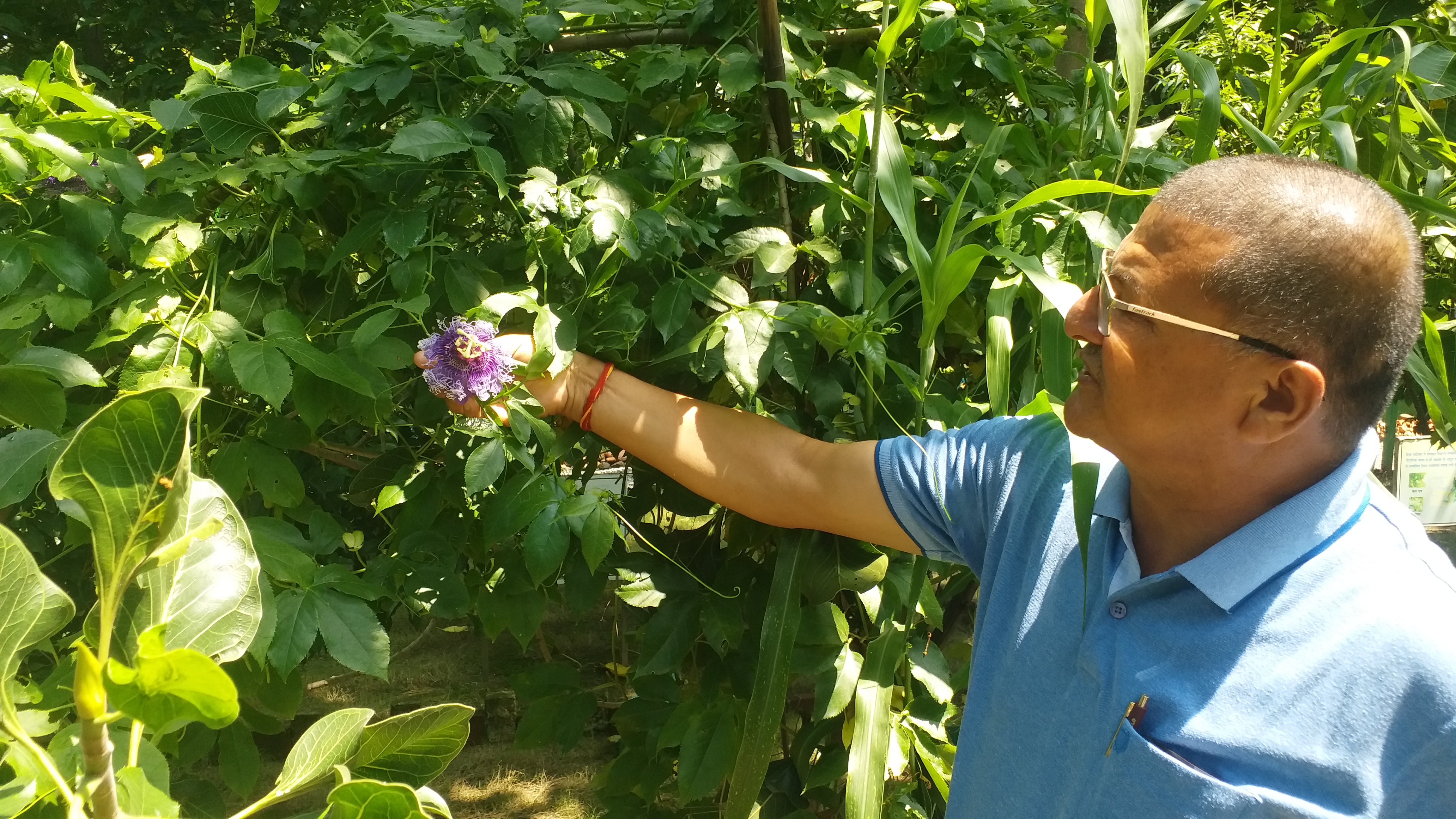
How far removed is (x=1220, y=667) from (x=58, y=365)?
1.12 meters

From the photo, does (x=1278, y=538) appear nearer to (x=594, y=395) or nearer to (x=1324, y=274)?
(x=1324, y=274)

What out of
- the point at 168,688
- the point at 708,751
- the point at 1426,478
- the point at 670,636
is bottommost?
the point at 1426,478

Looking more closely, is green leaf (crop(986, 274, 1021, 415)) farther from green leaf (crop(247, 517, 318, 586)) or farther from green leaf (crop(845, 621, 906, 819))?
green leaf (crop(247, 517, 318, 586))

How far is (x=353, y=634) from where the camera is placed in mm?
1113

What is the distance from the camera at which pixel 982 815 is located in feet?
3.79

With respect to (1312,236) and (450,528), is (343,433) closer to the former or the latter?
(450,528)

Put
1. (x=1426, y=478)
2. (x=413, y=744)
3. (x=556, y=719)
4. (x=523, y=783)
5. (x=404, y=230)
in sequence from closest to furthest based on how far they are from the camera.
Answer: (x=413, y=744) < (x=404, y=230) < (x=556, y=719) < (x=523, y=783) < (x=1426, y=478)

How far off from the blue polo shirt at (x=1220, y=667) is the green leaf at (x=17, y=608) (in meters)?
0.90

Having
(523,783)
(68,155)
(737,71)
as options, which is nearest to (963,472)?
(737,71)

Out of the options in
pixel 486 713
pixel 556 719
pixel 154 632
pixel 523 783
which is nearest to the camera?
pixel 154 632

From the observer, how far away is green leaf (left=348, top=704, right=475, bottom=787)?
469 millimetres

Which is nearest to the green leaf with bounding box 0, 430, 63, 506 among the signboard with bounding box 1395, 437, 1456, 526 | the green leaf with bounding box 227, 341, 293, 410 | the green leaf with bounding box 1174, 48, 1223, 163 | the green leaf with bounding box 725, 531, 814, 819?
the green leaf with bounding box 227, 341, 293, 410

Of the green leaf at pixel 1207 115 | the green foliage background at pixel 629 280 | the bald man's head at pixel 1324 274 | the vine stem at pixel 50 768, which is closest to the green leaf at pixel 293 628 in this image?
the green foliage background at pixel 629 280

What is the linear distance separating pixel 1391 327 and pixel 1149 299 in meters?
0.21
